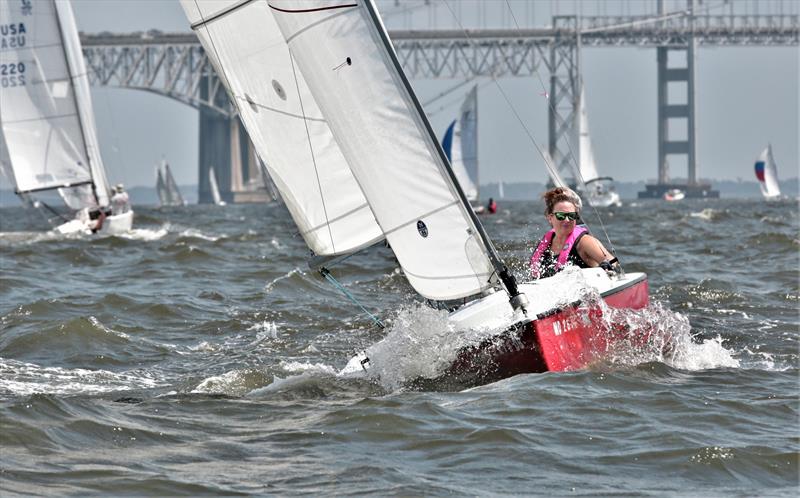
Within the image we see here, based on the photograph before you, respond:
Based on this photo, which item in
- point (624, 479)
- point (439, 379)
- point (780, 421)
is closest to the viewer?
point (624, 479)

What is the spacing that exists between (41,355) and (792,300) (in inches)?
270

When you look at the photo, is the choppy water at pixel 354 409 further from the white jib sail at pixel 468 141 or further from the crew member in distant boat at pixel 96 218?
the white jib sail at pixel 468 141

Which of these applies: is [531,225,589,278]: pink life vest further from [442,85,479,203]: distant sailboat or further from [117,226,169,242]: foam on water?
[442,85,479,203]: distant sailboat

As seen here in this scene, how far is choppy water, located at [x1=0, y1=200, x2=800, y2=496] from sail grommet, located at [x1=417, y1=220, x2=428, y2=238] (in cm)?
55

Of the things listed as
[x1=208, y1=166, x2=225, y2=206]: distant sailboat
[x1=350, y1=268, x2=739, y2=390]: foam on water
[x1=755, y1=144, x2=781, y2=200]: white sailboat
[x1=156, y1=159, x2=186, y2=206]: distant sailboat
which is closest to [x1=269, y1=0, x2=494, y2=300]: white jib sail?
[x1=350, y1=268, x2=739, y2=390]: foam on water

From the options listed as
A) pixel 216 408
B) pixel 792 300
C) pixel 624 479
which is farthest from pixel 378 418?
pixel 792 300

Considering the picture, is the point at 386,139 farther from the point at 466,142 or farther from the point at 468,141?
the point at 468,141

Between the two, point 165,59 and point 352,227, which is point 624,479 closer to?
point 352,227

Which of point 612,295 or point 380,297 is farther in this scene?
point 380,297

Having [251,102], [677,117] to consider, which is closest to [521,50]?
[677,117]

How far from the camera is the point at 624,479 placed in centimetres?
562

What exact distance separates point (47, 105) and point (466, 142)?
88.0 feet

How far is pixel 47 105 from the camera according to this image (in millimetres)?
27938

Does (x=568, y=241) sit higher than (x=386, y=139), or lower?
lower
